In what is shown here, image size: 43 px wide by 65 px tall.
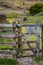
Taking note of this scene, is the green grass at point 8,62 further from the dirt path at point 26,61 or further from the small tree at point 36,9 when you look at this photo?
the small tree at point 36,9

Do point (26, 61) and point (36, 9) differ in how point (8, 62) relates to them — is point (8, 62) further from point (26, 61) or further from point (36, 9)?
point (36, 9)

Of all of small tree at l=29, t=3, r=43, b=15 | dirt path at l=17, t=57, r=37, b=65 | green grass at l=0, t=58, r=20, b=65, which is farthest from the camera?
small tree at l=29, t=3, r=43, b=15

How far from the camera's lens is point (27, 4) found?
3266 centimetres

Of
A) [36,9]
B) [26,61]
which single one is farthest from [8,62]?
[36,9]

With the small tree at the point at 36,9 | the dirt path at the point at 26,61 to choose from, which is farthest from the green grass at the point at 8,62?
the small tree at the point at 36,9

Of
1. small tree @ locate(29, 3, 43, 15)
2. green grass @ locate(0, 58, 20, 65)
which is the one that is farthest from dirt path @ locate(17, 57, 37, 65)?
Answer: small tree @ locate(29, 3, 43, 15)

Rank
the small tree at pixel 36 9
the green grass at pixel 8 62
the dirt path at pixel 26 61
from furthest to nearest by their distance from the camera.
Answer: the small tree at pixel 36 9 → the dirt path at pixel 26 61 → the green grass at pixel 8 62

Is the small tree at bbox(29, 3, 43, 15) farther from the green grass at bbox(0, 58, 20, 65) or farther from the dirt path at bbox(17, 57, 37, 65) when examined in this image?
the green grass at bbox(0, 58, 20, 65)

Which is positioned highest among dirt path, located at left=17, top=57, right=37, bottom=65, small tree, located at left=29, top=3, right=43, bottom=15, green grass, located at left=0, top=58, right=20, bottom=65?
green grass, located at left=0, top=58, right=20, bottom=65

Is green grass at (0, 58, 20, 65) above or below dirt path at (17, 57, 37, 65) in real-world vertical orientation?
above

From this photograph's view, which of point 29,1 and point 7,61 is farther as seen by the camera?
point 29,1

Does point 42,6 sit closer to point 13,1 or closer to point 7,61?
point 13,1

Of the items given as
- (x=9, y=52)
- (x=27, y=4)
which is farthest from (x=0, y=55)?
(x=27, y=4)

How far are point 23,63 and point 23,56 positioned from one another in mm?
468
